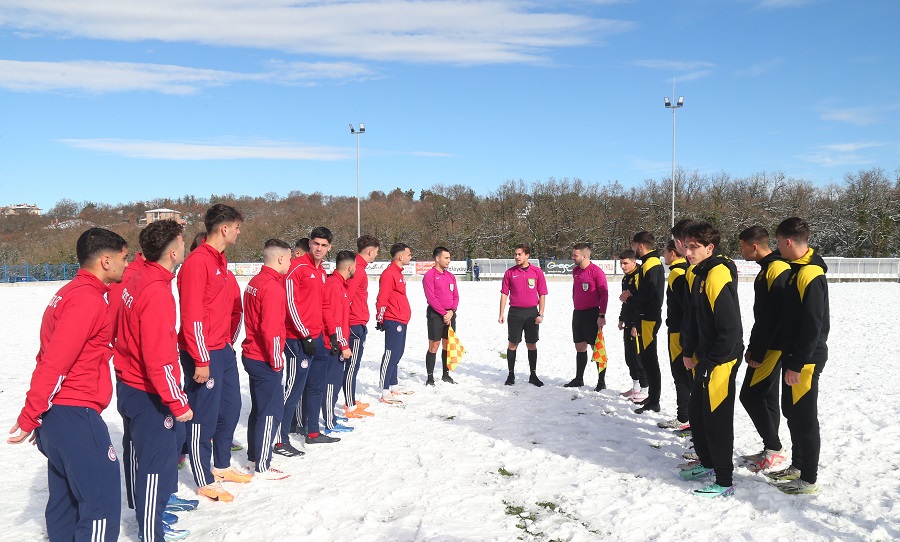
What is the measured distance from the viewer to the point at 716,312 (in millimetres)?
4551

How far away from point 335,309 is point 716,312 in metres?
3.54

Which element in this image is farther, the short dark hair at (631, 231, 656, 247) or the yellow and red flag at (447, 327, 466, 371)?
the yellow and red flag at (447, 327, 466, 371)

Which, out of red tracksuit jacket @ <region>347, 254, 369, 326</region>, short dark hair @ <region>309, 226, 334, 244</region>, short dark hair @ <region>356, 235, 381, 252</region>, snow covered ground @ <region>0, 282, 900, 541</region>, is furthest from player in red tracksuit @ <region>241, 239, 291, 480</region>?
short dark hair @ <region>356, 235, 381, 252</region>

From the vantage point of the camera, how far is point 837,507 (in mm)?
4207

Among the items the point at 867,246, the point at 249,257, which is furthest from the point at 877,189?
the point at 249,257

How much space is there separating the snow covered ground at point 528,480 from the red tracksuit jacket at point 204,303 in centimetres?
123

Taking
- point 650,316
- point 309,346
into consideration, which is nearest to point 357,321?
point 309,346

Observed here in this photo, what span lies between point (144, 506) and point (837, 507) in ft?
15.1

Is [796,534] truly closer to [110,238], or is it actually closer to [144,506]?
[144,506]

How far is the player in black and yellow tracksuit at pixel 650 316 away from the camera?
6.92 m

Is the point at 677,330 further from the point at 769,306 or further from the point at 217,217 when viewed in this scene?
the point at 217,217

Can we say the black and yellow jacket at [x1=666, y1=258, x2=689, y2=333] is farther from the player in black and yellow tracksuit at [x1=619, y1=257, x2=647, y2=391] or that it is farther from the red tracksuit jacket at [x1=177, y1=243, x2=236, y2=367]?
the red tracksuit jacket at [x1=177, y1=243, x2=236, y2=367]

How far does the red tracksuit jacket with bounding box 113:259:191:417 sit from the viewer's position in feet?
11.6

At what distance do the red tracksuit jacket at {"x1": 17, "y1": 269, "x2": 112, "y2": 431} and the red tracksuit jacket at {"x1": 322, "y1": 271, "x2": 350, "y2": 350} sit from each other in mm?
2825
